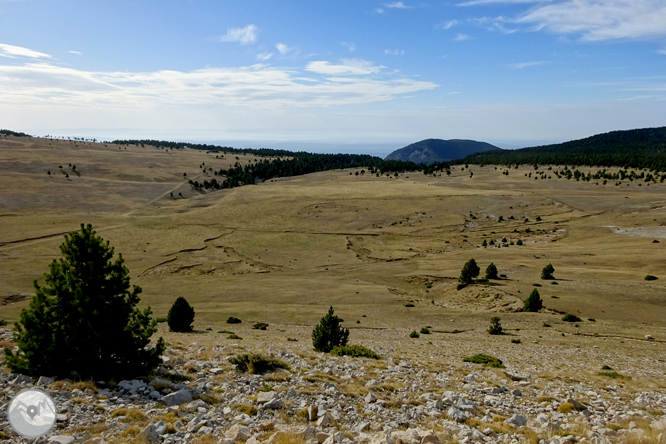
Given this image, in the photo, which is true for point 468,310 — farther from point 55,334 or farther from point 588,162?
point 588,162

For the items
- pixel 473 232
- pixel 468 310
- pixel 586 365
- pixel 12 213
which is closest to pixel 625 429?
pixel 586 365

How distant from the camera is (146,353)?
14.4m

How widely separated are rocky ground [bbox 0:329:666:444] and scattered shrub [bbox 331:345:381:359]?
3971 millimetres

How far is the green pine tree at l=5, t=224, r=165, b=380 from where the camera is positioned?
12844 mm

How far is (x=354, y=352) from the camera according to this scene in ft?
71.0

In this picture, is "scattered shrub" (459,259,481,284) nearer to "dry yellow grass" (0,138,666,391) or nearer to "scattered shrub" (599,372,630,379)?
"dry yellow grass" (0,138,666,391)

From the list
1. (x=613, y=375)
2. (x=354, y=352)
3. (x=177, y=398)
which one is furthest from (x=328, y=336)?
(x=613, y=375)

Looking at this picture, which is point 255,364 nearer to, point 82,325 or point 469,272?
point 82,325

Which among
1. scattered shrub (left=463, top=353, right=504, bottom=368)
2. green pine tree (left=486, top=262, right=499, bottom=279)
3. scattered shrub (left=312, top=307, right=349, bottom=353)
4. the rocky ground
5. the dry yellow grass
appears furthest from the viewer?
green pine tree (left=486, top=262, right=499, bottom=279)

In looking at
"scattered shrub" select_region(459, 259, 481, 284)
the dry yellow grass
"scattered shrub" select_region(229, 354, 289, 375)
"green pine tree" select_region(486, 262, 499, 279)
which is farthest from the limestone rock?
"green pine tree" select_region(486, 262, 499, 279)

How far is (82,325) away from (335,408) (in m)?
8.51

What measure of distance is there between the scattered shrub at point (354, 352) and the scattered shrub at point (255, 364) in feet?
16.9

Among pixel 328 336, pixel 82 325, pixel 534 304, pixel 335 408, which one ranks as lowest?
pixel 534 304

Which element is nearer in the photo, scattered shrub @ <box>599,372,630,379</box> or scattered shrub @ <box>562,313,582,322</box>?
scattered shrub @ <box>599,372,630,379</box>
